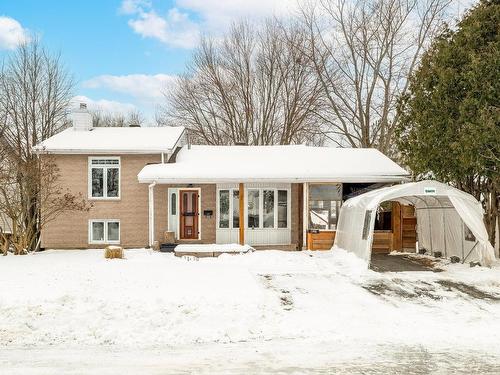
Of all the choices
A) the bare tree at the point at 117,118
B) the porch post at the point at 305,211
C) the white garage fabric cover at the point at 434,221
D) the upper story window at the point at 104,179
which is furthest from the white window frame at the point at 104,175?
the bare tree at the point at 117,118

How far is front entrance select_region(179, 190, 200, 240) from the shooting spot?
60.6ft

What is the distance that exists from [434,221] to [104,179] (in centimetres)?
1292

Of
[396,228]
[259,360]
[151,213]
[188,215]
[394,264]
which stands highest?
[151,213]

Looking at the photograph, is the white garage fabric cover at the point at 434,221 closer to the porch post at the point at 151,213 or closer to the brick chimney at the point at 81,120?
the porch post at the point at 151,213

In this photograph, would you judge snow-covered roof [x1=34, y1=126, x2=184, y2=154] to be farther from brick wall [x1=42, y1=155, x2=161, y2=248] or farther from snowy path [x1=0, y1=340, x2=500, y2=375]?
snowy path [x1=0, y1=340, x2=500, y2=375]

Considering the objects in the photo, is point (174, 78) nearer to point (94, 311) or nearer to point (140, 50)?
point (140, 50)

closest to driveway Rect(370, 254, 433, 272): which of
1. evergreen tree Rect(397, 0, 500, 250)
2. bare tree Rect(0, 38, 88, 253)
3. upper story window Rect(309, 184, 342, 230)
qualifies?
upper story window Rect(309, 184, 342, 230)

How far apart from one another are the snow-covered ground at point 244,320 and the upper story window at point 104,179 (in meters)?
5.95

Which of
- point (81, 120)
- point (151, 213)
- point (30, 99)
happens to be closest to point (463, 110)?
point (151, 213)

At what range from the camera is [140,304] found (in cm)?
862

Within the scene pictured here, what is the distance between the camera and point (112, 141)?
1900 cm

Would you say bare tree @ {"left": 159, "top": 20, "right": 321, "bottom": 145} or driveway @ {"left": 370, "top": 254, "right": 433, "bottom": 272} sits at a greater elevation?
bare tree @ {"left": 159, "top": 20, "right": 321, "bottom": 145}

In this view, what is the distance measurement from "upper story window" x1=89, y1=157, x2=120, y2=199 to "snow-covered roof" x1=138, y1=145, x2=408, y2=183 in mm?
1722

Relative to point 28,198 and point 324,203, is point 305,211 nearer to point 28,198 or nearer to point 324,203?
point 324,203
